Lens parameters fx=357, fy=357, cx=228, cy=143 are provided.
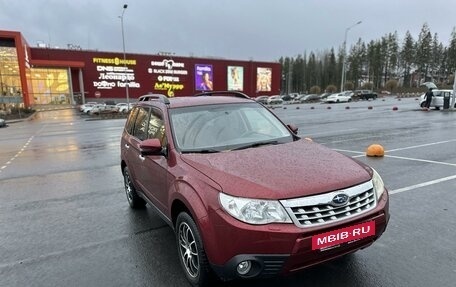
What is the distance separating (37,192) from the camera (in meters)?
7.05

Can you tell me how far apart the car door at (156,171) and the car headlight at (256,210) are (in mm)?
1073

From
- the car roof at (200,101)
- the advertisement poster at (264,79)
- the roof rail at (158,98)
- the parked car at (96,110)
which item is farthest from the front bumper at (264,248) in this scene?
the advertisement poster at (264,79)

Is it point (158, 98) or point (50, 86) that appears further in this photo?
point (50, 86)

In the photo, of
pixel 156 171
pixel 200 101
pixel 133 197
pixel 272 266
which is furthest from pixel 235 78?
pixel 272 266

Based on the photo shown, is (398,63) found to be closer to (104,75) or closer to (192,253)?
(104,75)

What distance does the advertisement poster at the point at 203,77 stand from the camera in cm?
6700

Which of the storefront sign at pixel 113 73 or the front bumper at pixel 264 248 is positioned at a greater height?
the storefront sign at pixel 113 73

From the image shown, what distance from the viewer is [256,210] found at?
2727mm

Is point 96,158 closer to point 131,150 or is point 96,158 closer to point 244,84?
point 131,150

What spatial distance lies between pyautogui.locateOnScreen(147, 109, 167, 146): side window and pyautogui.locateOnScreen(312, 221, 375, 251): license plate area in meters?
2.01

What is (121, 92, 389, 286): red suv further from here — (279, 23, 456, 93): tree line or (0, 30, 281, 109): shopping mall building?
(279, 23, 456, 93): tree line

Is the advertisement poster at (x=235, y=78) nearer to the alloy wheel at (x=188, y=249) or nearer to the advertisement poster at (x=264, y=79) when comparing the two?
the advertisement poster at (x=264, y=79)

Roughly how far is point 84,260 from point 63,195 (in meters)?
3.15

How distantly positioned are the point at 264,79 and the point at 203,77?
14272 mm
